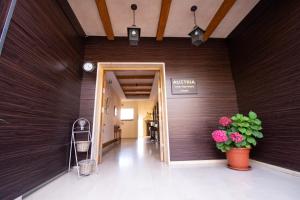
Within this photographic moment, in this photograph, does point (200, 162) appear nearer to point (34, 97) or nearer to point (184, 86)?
point (184, 86)

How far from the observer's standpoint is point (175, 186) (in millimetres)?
1793

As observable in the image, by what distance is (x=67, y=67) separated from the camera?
2492 millimetres

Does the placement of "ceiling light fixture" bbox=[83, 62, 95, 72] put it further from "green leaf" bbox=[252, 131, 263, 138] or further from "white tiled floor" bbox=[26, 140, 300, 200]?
"green leaf" bbox=[252, 131, 263, 138]

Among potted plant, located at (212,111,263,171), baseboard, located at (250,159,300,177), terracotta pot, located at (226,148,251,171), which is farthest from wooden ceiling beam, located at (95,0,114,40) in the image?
baseboard, located at (250,159,300,177)

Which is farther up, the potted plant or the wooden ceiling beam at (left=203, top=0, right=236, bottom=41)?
the wooden ceiling beam at (left=203, top=0, right=236, bottom=41)

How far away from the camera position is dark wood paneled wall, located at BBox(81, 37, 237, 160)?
297 cm

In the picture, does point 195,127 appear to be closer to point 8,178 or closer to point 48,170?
point 48,170

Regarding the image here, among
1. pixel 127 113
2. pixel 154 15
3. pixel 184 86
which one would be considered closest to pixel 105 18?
pixel 154 15

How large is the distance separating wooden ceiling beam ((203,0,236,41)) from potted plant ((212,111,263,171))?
1874 mm

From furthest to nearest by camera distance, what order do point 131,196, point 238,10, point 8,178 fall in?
1. point 238,10
2. point 131,196
3. point 8,178

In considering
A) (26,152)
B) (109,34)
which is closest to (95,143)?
(26,152)

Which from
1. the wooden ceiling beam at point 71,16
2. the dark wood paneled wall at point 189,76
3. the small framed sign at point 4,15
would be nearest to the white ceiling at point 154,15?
the wooden ceiling beam at point 71,16

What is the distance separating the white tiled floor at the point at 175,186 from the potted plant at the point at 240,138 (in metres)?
0.19

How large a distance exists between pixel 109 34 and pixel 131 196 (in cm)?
302
